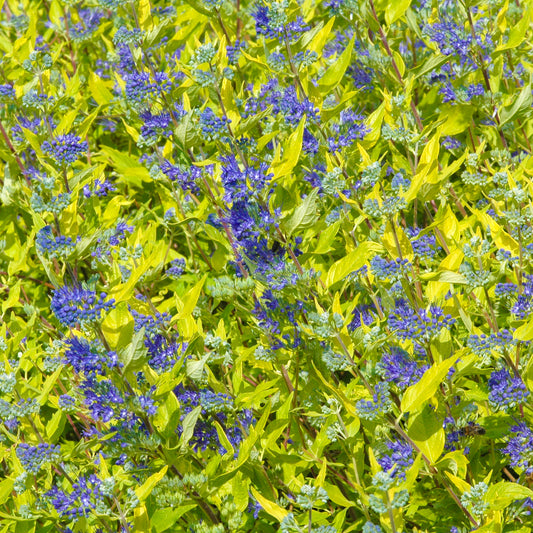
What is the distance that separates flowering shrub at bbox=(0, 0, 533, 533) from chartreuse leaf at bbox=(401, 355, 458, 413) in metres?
0.01

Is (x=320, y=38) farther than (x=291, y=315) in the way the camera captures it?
Yes

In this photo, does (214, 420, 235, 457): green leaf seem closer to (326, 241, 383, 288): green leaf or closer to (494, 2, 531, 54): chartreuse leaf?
(326, 241, 383, 288): green leaf

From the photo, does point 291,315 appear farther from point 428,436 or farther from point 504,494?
point 504,494

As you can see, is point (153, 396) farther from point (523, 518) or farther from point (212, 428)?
point (523, 518)

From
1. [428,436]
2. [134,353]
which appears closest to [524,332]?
[428,436]

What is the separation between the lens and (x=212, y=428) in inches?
117

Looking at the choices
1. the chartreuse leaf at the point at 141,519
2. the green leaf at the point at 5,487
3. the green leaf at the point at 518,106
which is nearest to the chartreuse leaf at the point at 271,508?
the chartreuse leaf at the point at 141,519

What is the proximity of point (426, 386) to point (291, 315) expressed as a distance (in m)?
0.70

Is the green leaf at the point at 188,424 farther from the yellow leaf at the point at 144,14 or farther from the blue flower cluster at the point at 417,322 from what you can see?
the yellow leaf at the point at 144,14

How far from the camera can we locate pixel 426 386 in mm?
2396

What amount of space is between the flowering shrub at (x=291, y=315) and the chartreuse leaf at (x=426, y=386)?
0.04 ft

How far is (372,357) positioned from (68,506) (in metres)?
1.28

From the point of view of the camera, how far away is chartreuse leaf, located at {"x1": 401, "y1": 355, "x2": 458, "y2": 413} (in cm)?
236

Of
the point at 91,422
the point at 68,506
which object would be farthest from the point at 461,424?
the point at 91,422
